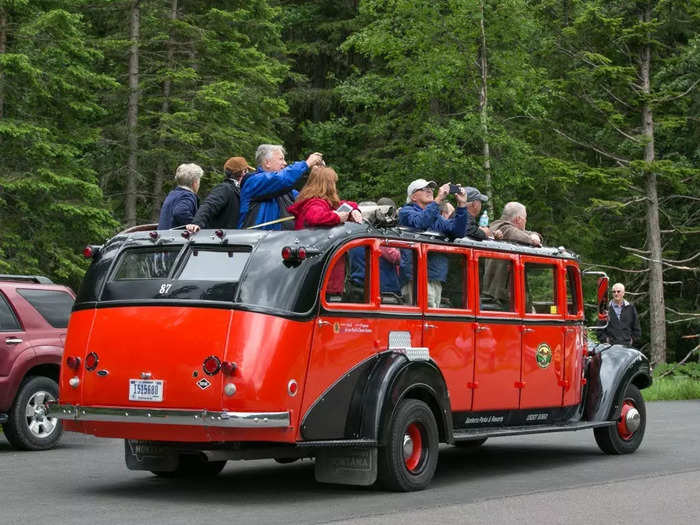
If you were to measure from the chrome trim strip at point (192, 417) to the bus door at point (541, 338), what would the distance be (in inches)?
144

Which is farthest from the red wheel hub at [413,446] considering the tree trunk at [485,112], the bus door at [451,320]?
the tree trunk at [485,112]

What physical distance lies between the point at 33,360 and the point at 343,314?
5.21 m

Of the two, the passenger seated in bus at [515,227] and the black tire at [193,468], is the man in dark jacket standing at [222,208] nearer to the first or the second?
Result: the black tire at [193,468]

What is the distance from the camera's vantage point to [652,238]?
1423 inches

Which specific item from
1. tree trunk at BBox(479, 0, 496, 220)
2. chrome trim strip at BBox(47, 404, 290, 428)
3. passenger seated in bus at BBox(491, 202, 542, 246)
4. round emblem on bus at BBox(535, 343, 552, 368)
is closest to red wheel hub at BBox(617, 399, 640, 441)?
round emblem on bus at BBox(535, 343, 552, 368)

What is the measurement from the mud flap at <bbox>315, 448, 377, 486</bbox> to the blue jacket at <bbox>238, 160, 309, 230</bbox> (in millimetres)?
2124

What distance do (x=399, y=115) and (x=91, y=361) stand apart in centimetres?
3359

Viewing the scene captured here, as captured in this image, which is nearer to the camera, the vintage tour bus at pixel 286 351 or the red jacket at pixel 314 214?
the vintage tour bus at pixel 286 351

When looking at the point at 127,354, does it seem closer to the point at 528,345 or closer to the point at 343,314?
the point at 343,314

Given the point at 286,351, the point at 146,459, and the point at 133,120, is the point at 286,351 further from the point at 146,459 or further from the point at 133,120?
the point at 133,120

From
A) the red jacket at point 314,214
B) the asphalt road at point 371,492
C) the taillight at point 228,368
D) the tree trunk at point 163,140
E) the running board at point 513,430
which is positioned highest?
the tree trunk at point 163,140

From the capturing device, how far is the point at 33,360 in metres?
14.5

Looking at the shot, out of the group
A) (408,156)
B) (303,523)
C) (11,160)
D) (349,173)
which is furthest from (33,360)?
(349,173)

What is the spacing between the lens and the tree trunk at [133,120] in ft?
110
